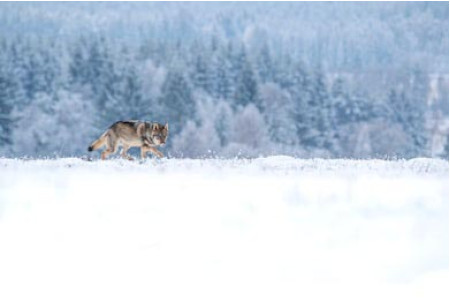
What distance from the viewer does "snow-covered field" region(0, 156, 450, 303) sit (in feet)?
34.7

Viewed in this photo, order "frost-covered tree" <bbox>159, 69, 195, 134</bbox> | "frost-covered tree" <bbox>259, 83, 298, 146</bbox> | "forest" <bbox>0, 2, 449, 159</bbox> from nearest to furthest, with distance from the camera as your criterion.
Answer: "forest" <bbox>0, 2, 449, 159</bbox> < "frost-covered tree" <bbox>159, 69, 195, 134</bbox> < "frost-covered tree" <bbox>259, 83, 298, 146</bbox>

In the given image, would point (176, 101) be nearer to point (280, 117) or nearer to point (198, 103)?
point (198, 103)

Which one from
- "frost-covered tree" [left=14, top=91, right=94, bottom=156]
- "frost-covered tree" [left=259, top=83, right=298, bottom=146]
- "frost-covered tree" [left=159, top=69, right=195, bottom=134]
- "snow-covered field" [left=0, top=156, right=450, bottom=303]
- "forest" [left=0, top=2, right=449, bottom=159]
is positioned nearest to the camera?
"snow-covered field" [left=0, top=156, right=450, bottom=303]

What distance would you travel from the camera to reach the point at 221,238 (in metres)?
12.0

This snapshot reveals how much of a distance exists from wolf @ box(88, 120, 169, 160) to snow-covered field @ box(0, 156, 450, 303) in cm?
394

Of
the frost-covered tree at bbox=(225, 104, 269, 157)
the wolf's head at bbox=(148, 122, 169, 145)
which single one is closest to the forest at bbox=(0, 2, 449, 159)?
the frost-covered tree at bbox=(225, 104, 269, 157)

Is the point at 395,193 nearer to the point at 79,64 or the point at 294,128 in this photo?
the point at 294,128

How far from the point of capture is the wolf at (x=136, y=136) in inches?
790

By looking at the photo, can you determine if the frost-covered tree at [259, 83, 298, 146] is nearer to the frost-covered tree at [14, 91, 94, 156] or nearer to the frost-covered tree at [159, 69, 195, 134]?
the frost-covered tree at [159, 69, 195, 134]

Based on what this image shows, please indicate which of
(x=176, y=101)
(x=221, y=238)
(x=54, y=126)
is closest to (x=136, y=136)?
(x=221, y=238)

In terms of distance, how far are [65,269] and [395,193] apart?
648 cm

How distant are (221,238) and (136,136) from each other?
336 inches

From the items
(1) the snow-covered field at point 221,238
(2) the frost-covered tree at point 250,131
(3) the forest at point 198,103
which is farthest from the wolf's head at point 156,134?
(2) the frost-covered tree at point 250,131

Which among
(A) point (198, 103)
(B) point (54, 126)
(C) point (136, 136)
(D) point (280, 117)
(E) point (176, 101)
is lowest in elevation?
(D) point (280, 117)
